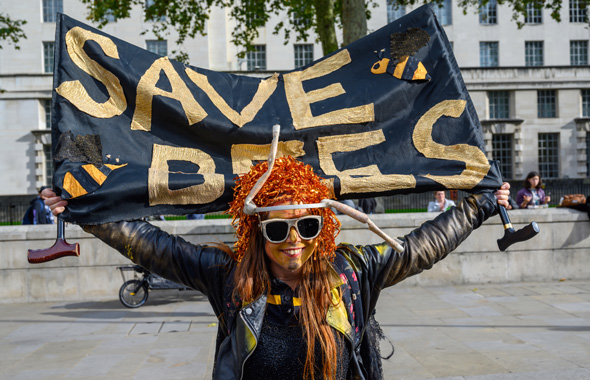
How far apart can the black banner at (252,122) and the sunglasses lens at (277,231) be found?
2.15ft

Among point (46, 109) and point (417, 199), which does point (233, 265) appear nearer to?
point (417, 199)

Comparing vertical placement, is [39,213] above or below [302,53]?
below

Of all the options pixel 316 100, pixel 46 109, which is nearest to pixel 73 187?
pixel 316 100

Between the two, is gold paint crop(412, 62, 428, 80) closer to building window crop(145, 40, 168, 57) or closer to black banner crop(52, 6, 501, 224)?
black banner crop(52, 6, 501, 224)

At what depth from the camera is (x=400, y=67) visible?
365cm

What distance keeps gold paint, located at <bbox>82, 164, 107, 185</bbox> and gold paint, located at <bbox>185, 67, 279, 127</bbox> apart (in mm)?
798

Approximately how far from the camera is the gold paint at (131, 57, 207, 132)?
3.40 m

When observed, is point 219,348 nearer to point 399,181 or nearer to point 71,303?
point 399,181

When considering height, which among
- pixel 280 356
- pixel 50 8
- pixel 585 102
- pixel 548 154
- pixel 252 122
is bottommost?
pixel 280 356

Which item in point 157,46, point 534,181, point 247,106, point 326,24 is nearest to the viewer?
point 247,106

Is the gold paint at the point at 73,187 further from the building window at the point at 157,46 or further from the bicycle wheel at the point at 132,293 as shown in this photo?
the building window at the point at 157,46

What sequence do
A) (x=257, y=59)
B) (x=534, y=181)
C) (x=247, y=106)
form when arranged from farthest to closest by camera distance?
(x=257, y=59) → (x=534, y=181) → (x=247, y=106)

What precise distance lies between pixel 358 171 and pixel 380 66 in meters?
0.76

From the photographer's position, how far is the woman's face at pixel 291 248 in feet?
8.55
